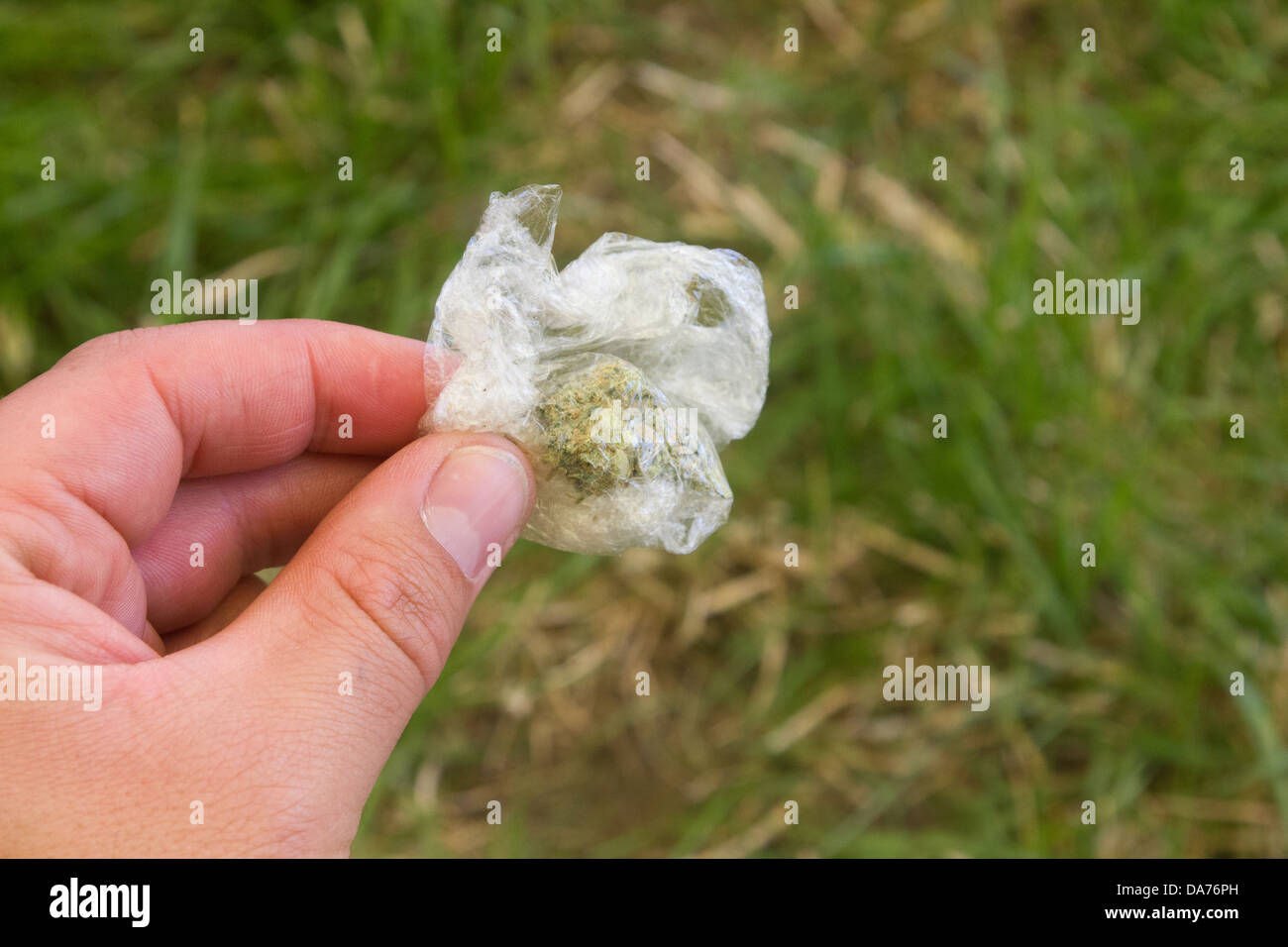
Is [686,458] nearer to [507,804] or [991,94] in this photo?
[507,804]

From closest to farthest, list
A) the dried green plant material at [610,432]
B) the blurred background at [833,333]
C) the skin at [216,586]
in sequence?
the skin at [216,586] < the dried green plant material at [610,432] < the blurred background at [833,333]

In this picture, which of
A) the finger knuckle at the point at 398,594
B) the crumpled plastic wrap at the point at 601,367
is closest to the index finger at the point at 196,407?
the crumpled plastic wrap at the point at 601,367

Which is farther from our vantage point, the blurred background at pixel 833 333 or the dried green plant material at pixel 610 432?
the blurred background at pixel 833 333

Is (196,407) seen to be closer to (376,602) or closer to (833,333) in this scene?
(376,602)

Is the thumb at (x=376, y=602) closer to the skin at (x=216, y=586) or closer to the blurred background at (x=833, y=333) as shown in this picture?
the skin at (x=216, y=586)

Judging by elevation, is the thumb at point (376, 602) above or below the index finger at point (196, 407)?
below

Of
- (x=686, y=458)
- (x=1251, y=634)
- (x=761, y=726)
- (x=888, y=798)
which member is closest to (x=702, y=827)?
(x=761, y=726)

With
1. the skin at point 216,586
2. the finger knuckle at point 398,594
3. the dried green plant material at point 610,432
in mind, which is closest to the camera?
the skin at point 216,586
